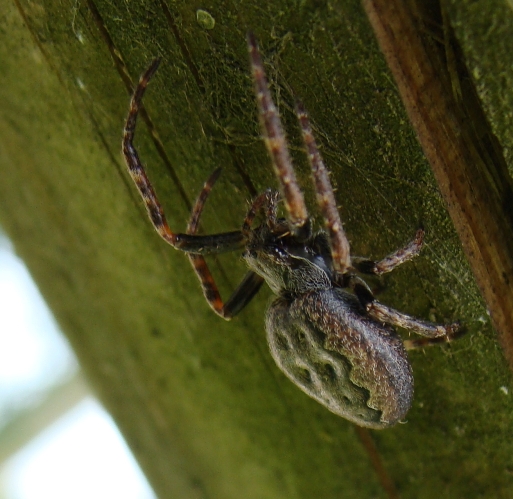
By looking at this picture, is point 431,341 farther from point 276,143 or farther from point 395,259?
point 276,143

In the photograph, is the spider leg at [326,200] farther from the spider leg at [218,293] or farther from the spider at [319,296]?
the spider leg at [218,293]

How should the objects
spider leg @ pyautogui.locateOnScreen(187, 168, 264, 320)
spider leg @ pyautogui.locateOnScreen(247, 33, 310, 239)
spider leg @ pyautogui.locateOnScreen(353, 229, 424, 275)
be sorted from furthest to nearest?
spider leg @ pyautogui.locateOnScreen(187, 168, 264, 320), spider leg @ pyautogui.locateOnScreen(353, 229, 424, 275), spider leg @ pyautogui.locateOnScreen(247, 33, 310, 239)

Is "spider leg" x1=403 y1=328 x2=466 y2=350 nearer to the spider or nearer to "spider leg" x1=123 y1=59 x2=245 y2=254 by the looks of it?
the spider

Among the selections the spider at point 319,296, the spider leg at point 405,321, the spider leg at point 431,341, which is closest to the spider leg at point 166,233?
the spider at point 319,296

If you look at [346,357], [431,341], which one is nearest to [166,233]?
[346,357]

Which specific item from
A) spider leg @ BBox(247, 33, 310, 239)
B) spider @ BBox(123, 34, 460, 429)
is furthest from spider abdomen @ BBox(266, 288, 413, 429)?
spider leg @ BBox(247, 33, 310, 239)

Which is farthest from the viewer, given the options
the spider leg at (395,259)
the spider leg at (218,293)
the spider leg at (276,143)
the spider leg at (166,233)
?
the spider leg at (218,293)

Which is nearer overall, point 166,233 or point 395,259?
point 395,259
